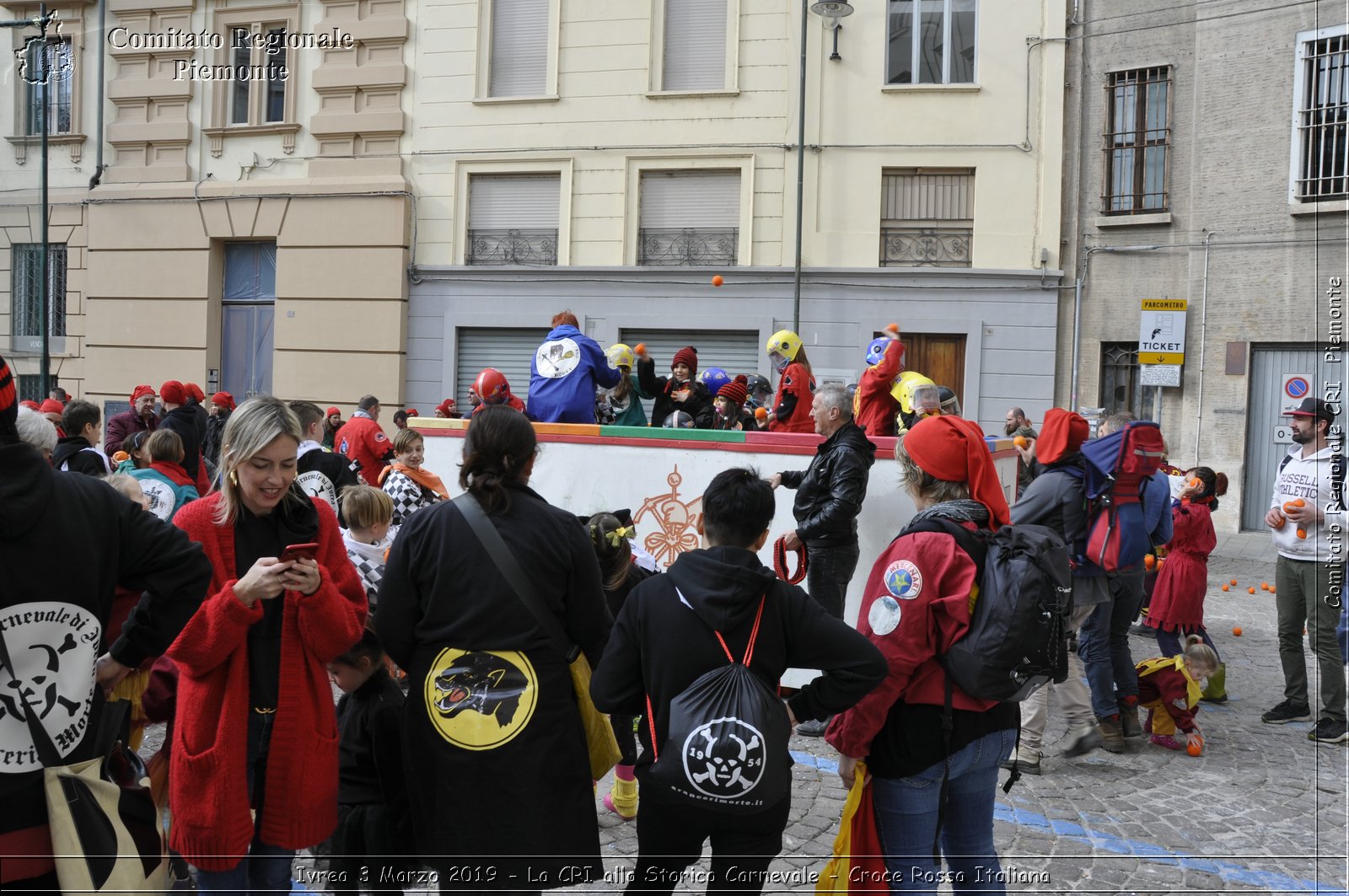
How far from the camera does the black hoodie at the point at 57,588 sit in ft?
7.45

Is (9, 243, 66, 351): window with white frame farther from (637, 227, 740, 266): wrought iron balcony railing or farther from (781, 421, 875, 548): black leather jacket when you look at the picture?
(781, 421, 875, 548): black leather jacket

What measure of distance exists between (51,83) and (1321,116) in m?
20.9

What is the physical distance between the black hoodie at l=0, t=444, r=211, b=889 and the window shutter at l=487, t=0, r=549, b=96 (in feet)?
52.0

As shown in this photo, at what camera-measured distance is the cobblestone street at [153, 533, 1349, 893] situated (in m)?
4.53

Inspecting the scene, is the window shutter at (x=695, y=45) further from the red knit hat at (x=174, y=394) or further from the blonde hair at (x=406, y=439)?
the blonde hair at (x=406, y=439)

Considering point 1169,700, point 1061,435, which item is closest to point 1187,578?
point 1169,700

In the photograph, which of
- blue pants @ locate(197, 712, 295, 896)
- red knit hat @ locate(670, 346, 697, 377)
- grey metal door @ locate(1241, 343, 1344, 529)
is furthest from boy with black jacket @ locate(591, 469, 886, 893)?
grey metal door @ locate(1241, 343, 1344, 529)

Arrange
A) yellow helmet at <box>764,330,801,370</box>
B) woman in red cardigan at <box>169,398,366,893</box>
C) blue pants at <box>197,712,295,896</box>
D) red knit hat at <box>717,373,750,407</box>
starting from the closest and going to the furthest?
woman in red cardigan at <box>169,398,366,893</box>, blue pants at <box>197,712,295,896</box>, yellow helmet at <box>764,330,801,370</box>, red knit hat at <box>717,373,750,407</box>

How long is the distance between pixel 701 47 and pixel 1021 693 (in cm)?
1514

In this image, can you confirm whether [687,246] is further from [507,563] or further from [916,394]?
[507,563]

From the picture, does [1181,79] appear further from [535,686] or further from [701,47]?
[535,686]

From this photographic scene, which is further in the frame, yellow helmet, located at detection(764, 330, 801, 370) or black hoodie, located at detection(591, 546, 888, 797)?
yellow helmet, located at detection(764, 330, 801, 370)

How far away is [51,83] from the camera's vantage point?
61.7 feet

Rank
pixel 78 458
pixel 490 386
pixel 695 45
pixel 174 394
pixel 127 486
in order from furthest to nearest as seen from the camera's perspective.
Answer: pixel 695 45
pixel 174 394
pixel 490 386
pixel 78 458
pixel 127 486
